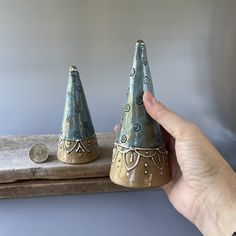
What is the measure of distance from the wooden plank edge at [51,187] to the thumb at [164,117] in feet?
0.47

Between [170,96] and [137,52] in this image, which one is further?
[170,96]

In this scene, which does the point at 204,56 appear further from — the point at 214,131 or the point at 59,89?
the point at 59,89

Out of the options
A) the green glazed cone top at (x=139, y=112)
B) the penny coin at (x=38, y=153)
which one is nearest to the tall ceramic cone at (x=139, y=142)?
the green glazed cone top at (x=139, y=112)

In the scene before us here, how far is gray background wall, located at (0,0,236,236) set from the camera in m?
0.57

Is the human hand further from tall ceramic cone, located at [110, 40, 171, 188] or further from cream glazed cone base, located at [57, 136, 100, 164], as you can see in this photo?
cream glazed cone base, located at [57, 136, 100, 164]

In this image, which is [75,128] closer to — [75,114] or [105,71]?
[75,114]

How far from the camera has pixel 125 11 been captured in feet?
1.88

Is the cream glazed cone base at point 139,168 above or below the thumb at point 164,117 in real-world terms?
below

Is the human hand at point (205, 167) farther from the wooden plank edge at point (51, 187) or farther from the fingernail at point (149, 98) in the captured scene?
the wooden plank edge at point (51, 187)

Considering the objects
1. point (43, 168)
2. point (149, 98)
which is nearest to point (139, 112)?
point (149, 98)

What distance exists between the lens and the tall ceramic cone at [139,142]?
1.46 ft

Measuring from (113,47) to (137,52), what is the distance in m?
0.15

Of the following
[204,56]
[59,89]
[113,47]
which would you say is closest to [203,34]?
[204,56]

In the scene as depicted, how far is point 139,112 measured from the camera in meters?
0.45
